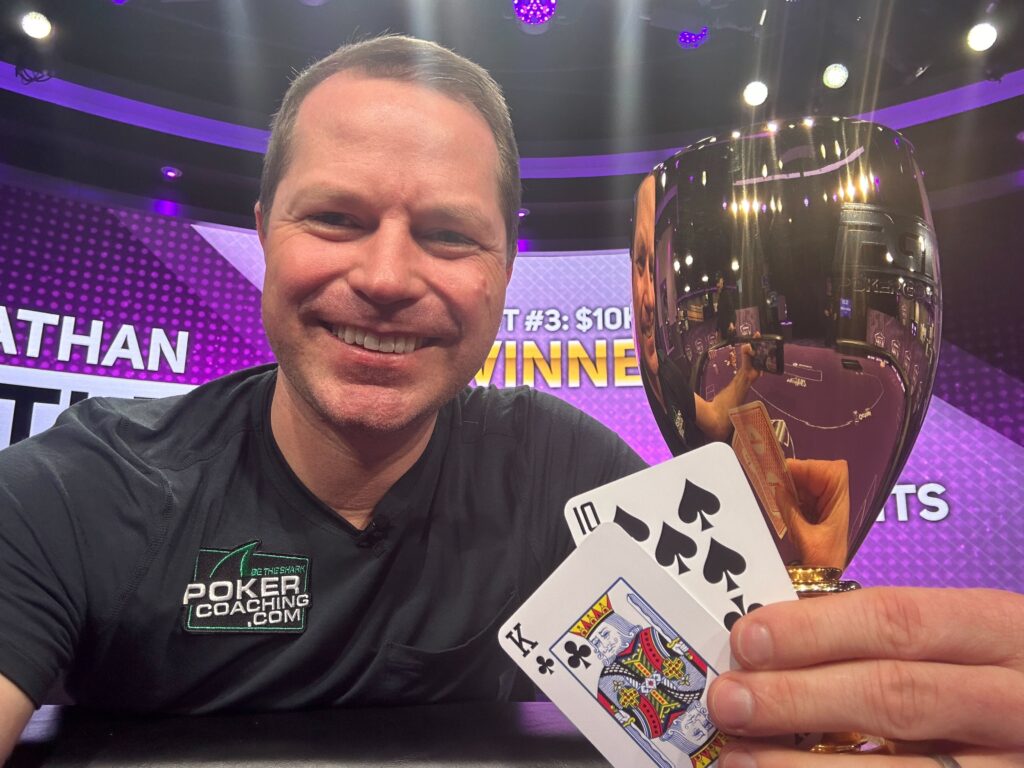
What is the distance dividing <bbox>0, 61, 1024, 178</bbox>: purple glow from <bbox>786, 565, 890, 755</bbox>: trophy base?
14.3ft

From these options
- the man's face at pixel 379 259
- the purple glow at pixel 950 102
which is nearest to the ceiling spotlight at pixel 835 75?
the purple glow at pixel 950 102

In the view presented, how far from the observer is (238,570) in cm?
105

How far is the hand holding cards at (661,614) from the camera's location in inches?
19.7

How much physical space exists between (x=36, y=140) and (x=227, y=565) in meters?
5.37

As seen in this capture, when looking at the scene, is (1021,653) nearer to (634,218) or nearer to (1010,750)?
(1010,750)

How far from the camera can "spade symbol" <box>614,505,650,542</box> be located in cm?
60

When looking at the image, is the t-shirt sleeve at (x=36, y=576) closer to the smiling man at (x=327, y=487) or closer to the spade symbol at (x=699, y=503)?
the smiling man at (x=327, y=487)

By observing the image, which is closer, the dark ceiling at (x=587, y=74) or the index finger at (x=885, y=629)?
the index finger at (x=885, y=629)

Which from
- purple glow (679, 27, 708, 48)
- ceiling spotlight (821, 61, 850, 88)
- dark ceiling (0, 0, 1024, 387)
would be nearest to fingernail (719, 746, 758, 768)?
dark ceiling (0, 0, 1024, 387)

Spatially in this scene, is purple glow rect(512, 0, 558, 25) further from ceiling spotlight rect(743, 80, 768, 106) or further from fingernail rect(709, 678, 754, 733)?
fingernail rect(709, 678, 754, 733)

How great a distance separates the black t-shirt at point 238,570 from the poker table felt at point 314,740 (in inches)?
8.8

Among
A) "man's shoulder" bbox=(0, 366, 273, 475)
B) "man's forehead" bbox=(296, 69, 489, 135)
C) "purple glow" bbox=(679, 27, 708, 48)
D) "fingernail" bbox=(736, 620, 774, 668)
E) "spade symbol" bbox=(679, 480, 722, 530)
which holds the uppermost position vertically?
"purple glow" bbox=(679, 27, 708, 48)

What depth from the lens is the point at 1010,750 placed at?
47cm

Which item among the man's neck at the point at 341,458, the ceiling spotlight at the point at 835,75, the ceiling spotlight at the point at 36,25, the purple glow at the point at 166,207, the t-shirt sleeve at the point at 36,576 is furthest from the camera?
the purple glow at the point at 166,207
